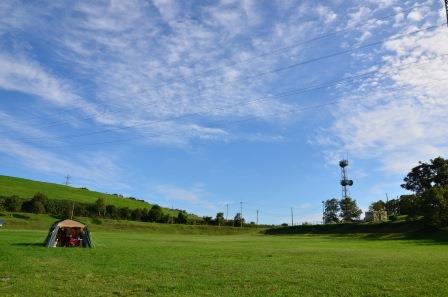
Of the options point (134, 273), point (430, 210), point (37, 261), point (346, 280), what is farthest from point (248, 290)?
point (430, 210)

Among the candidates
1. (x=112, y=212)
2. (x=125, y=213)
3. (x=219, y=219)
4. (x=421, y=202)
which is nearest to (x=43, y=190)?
(x=112, y=212)

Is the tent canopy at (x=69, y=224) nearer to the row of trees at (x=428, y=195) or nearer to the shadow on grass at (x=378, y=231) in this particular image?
the shadow on grass at (x=378, y=231)

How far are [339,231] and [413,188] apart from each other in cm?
2300

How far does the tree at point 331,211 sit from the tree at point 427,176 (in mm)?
54349

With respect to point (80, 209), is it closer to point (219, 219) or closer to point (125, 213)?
point (125, 213)

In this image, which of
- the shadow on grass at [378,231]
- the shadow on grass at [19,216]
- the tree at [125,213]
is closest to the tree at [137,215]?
the tree at [125,213]

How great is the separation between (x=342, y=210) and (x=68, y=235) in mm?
128488

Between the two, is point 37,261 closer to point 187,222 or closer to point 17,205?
point 17,205

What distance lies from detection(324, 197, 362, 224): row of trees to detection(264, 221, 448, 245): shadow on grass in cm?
2068

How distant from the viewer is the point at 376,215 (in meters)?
140

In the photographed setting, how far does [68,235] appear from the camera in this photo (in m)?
43.0

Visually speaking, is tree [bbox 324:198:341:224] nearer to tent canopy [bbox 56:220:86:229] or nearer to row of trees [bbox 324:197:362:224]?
row of trees [bbox 324:197:362:224]

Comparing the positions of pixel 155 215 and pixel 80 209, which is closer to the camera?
pixel 80 209

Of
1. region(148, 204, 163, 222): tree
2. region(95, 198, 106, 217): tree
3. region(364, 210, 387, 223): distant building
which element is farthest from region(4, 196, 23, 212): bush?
region(364, 210, 387, 223): distant building
